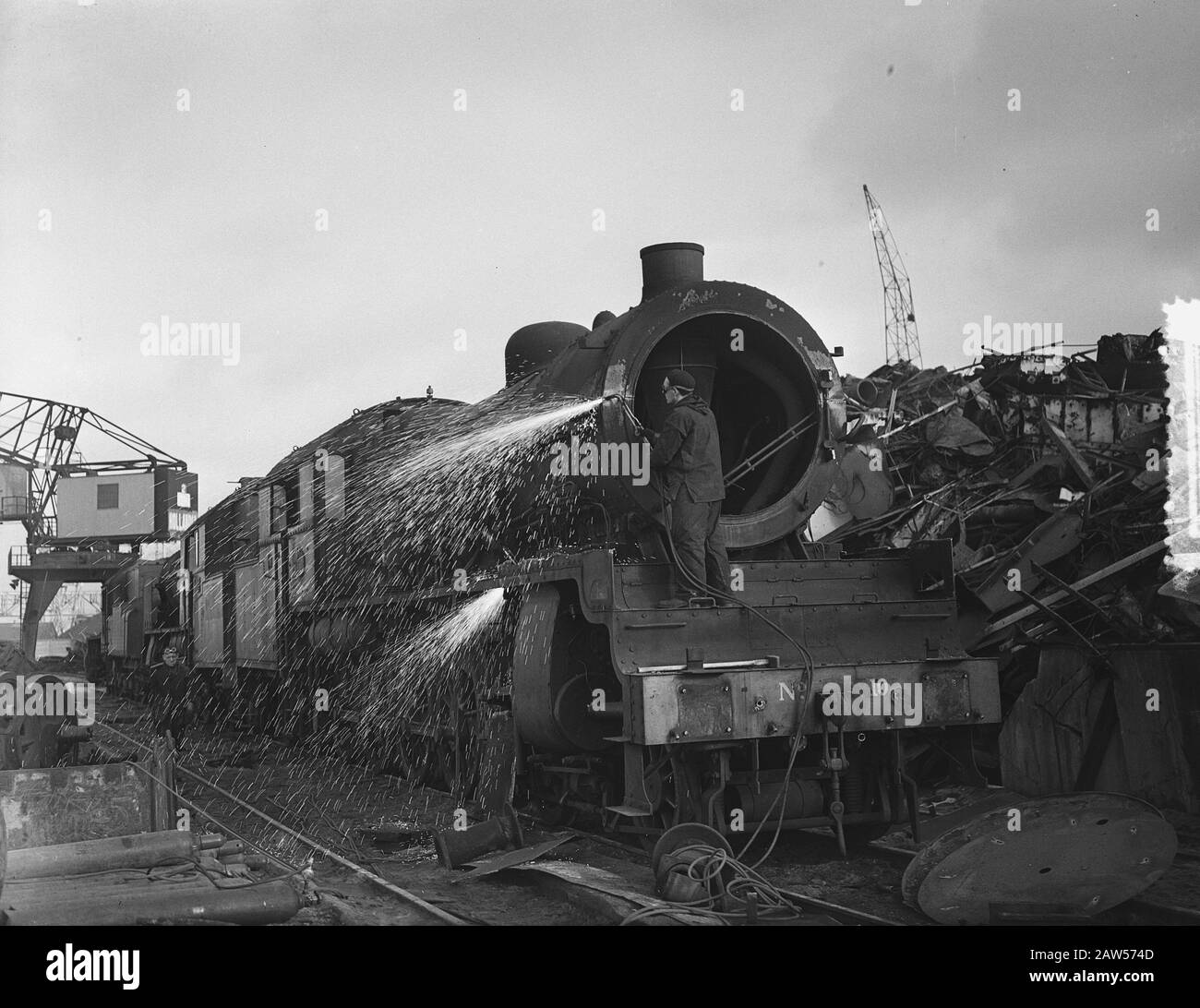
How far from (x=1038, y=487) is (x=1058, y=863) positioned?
566 cm

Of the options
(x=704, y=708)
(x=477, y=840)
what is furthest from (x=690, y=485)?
(x=477, y=840)

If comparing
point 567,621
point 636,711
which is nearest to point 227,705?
point 567,621

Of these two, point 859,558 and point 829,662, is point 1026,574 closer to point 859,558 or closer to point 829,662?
point 859,558

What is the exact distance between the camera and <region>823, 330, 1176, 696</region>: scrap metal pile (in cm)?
855

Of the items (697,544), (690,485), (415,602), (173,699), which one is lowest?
(173,699)

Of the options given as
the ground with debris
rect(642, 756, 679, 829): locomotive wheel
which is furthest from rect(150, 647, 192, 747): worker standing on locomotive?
rect(642, 756, 679, 829): locomotive wheel

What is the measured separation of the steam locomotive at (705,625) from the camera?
20.4 feet

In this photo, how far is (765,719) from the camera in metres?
6.12

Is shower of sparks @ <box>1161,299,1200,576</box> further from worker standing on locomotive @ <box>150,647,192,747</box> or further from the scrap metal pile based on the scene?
worker standing on locomotive @ <box>150,647,192,747</box>

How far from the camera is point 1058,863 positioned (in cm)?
554

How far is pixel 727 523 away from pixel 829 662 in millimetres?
1003

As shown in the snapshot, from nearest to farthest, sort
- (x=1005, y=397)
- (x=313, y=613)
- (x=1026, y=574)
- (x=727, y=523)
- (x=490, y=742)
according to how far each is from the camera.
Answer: (x=727, y=523)
(x=490, y=742)
(x=1026, y=574)
(x=313, y=613)
(x=1005, y=397)

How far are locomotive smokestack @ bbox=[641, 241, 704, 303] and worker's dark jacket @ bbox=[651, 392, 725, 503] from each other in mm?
955

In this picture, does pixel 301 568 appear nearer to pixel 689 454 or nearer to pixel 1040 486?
pixel 689 454
